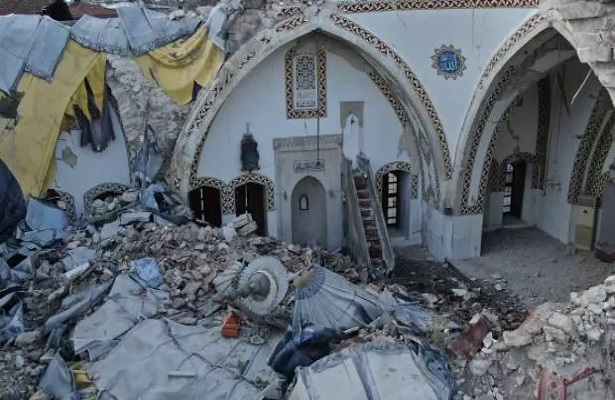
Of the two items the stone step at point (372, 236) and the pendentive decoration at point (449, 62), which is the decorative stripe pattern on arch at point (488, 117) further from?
the stone step at point (372, 236)

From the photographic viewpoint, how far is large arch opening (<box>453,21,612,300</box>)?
1002 centimetres

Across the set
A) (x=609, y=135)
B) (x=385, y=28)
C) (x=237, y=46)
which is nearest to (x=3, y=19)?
(x=237, y=46)

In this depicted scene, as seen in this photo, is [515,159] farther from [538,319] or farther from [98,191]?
[98,191]

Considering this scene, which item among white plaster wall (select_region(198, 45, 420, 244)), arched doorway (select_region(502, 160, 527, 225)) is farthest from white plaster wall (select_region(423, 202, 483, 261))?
white plaster wall (select_region(198, 45, 420, 244))

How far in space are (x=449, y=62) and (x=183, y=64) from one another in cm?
395

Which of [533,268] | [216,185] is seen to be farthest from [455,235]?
[216,185]

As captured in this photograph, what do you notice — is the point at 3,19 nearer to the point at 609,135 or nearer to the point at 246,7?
the point at 246,7

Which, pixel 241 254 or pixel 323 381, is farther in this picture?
pixel 241 254

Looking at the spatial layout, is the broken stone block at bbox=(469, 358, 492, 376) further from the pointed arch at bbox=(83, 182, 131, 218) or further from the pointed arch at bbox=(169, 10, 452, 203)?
the pointed arch at bbox=(83, 182, 131, 218)

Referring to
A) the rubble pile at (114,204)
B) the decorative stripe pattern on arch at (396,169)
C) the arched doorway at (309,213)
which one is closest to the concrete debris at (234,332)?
the rubble pile at (114,204)

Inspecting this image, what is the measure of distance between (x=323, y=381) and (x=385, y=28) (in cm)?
620

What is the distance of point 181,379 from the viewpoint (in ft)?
19.7

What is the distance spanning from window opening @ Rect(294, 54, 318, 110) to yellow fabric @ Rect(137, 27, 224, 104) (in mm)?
1307

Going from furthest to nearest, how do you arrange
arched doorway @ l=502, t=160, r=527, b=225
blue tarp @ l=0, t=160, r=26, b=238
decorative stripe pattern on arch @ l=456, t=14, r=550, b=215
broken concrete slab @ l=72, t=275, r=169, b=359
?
1. arched doorway @ l=502, t=160, r=527, b=225
2. decorative stripe pattern on arch @ l=456, t=14, r=550, b=215
3. blue tarp @ l=0, t=160, r=26, b=238
4. broken concrete slab @ l=72, t=275, r=169, b=359
